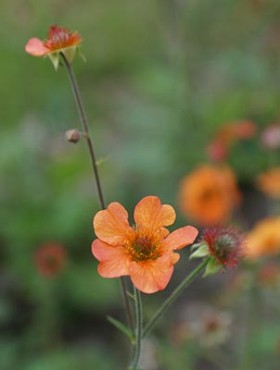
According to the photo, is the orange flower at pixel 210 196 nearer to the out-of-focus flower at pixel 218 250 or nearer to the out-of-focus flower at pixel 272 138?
the out-of-focus flower at pixel 272 138

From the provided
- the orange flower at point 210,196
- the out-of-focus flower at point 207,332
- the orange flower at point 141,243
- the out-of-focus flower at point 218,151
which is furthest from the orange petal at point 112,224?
the orange flower at point 210,196

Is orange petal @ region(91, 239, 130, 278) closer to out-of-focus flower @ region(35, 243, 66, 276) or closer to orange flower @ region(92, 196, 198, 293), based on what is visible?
orange flower @ region(92, 196, 198, 293)

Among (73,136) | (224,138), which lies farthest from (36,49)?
(224,138)

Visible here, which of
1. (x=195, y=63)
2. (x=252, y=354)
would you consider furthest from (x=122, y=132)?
(x=252, y=354)

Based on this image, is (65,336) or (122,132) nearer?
(65,336)

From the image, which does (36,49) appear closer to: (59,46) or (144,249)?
(59,46)

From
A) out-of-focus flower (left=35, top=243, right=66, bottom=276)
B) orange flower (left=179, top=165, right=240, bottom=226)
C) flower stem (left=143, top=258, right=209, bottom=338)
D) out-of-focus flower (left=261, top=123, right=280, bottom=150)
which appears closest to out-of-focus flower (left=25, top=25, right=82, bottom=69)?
flower stem (left=143, top=258, right=209, bottom=338)

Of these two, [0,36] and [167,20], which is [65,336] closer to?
[167,20]
